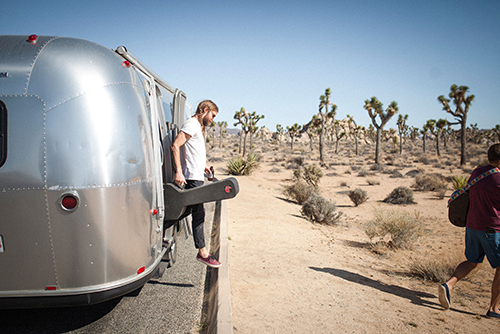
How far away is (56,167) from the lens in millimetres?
2375

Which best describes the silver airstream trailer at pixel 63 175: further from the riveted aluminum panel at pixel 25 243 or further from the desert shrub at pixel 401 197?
the desert shrub at pixel 401 197

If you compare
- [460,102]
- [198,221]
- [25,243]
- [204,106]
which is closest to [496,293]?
[198,221]

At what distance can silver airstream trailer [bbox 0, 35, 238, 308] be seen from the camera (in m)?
2.38

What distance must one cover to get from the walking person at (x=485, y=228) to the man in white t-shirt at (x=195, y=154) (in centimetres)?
306

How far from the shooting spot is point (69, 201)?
2.40 metres

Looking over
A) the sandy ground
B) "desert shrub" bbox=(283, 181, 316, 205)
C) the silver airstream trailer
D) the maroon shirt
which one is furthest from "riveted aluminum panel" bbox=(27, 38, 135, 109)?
"desert shrub" bbox=(283, 181, 316, 205)

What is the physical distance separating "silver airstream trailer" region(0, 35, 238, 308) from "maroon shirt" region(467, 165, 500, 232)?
3.74 meters

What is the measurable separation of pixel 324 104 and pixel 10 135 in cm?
3297

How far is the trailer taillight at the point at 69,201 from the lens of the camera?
7.84 feet

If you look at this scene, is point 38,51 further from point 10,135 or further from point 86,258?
point 86,258

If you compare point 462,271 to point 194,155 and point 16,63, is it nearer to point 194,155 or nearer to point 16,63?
point 194,155

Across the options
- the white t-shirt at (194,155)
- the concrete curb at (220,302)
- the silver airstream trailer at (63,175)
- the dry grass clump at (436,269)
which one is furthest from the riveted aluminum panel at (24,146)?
the dry grass clump at (436,269)

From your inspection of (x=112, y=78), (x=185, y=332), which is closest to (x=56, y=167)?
(x=112, y=78)

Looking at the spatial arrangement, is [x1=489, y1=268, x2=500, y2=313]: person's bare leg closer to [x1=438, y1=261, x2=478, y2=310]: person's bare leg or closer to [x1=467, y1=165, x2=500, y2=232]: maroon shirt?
[x1=438, y1=261, x2=478, y2=310]: person's bare leg
